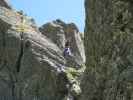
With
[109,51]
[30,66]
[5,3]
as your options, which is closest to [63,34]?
[5,3]

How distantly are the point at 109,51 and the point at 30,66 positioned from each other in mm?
15204

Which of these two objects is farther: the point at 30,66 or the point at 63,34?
the point at 63,34

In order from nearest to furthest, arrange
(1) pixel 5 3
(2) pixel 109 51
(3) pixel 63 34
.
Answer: (2) pixel 109 51 < (1) pixel 5 3 < (3) pixel 63 34

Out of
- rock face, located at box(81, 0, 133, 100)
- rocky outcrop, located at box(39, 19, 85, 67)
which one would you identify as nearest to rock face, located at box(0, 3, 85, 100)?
rocky outcrop, located at box(39, 19, 85, 67)

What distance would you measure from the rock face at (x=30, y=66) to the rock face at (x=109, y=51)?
973 centimetres

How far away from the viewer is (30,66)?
82.1 feet

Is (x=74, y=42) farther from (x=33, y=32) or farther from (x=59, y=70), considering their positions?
(x=59, y=70)

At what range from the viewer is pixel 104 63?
10328mm

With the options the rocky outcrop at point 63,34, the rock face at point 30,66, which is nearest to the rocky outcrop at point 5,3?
the rock face at point 30,66

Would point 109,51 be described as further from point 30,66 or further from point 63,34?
point 63,34

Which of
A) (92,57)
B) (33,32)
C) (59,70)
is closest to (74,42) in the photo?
(33,32)

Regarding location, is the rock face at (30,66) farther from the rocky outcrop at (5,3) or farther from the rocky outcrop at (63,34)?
the rocky outcrop at (63,34)

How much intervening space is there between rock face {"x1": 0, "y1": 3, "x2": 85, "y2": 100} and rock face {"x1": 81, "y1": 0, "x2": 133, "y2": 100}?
973 centimetres

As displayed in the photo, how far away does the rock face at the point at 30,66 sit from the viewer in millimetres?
23375
